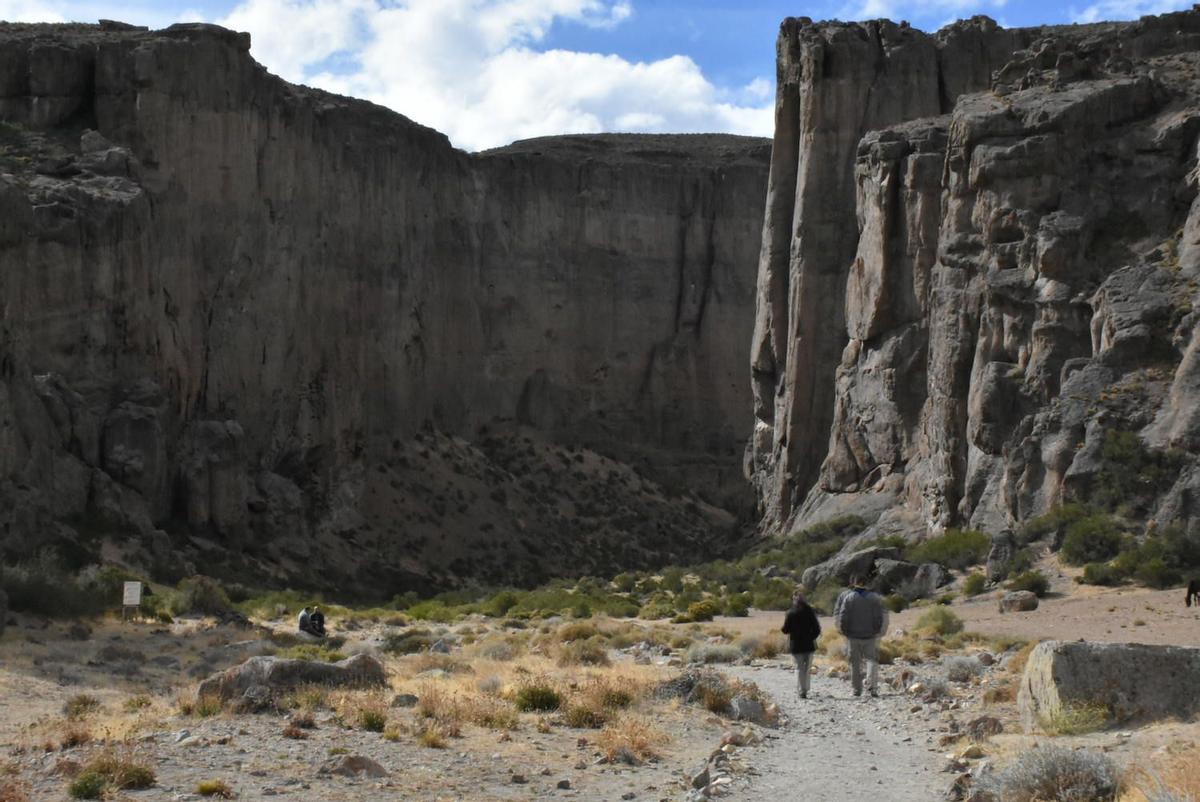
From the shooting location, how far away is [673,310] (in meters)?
91.0

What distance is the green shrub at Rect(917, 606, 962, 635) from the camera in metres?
31.2

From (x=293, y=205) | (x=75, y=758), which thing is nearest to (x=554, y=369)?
(x=293, y=205)

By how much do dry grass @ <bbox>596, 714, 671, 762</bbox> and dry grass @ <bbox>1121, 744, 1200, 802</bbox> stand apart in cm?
545

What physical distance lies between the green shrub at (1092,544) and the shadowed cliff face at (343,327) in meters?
26.3

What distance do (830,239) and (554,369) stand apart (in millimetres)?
25444

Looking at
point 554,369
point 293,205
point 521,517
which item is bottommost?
point 521,517

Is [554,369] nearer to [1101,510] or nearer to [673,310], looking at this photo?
[673,310]

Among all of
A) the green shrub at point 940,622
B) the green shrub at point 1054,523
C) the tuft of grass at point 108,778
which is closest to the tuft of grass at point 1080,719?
the tuft of grass at point 108,778

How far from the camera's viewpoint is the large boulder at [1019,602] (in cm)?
3481

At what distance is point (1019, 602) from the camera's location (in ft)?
115

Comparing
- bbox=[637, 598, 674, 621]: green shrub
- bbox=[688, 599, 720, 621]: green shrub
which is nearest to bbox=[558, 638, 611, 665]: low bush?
bbox=[688, 599, 720, 621]: green shrub

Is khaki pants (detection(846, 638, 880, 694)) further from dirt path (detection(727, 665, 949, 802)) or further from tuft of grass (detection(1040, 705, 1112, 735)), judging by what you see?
tuft of grass (detection(1040, 705, 1112, 735))

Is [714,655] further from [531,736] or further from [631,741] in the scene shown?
[631,741]

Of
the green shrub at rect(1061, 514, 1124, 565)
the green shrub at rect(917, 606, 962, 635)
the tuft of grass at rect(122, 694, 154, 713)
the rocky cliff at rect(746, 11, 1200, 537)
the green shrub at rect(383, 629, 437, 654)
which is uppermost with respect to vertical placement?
the rocky cliff at rect(746, 11, 1200, 537)
